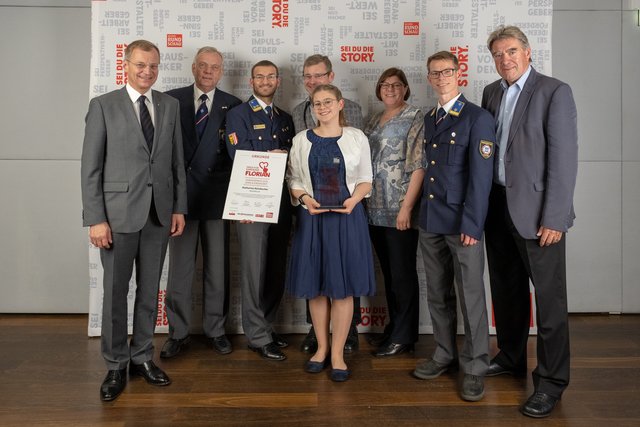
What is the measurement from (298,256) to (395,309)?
793 millimetres

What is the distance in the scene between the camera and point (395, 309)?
3.66 m

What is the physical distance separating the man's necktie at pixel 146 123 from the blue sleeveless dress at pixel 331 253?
815 millimetres

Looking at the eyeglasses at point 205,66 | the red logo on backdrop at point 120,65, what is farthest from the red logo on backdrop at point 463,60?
the red logo on backdrop at point 120,65

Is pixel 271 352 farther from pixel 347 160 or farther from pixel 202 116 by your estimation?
pixel 202 116

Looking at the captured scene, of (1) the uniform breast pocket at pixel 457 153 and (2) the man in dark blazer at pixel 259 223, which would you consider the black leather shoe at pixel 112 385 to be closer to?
(2) the man in dark blazer at pixel 259 223

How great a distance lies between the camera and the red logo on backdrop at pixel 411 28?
13.0 feet

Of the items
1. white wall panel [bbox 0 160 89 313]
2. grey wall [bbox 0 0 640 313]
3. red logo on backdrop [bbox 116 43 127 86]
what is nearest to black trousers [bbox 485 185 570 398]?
grey wall [bbox 0 0 640 313]

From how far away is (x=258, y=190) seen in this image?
3332 millimetres

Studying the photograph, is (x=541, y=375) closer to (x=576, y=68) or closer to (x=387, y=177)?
(x=387, y=177)

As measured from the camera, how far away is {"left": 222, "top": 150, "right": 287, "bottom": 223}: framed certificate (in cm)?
333

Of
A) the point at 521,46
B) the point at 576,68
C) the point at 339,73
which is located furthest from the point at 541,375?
the point at 576,68

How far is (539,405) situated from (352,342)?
1229 millimetres

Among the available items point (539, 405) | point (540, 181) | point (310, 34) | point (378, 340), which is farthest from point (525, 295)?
point (310, 34)

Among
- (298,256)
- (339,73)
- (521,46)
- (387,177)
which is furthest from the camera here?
(339,73)
